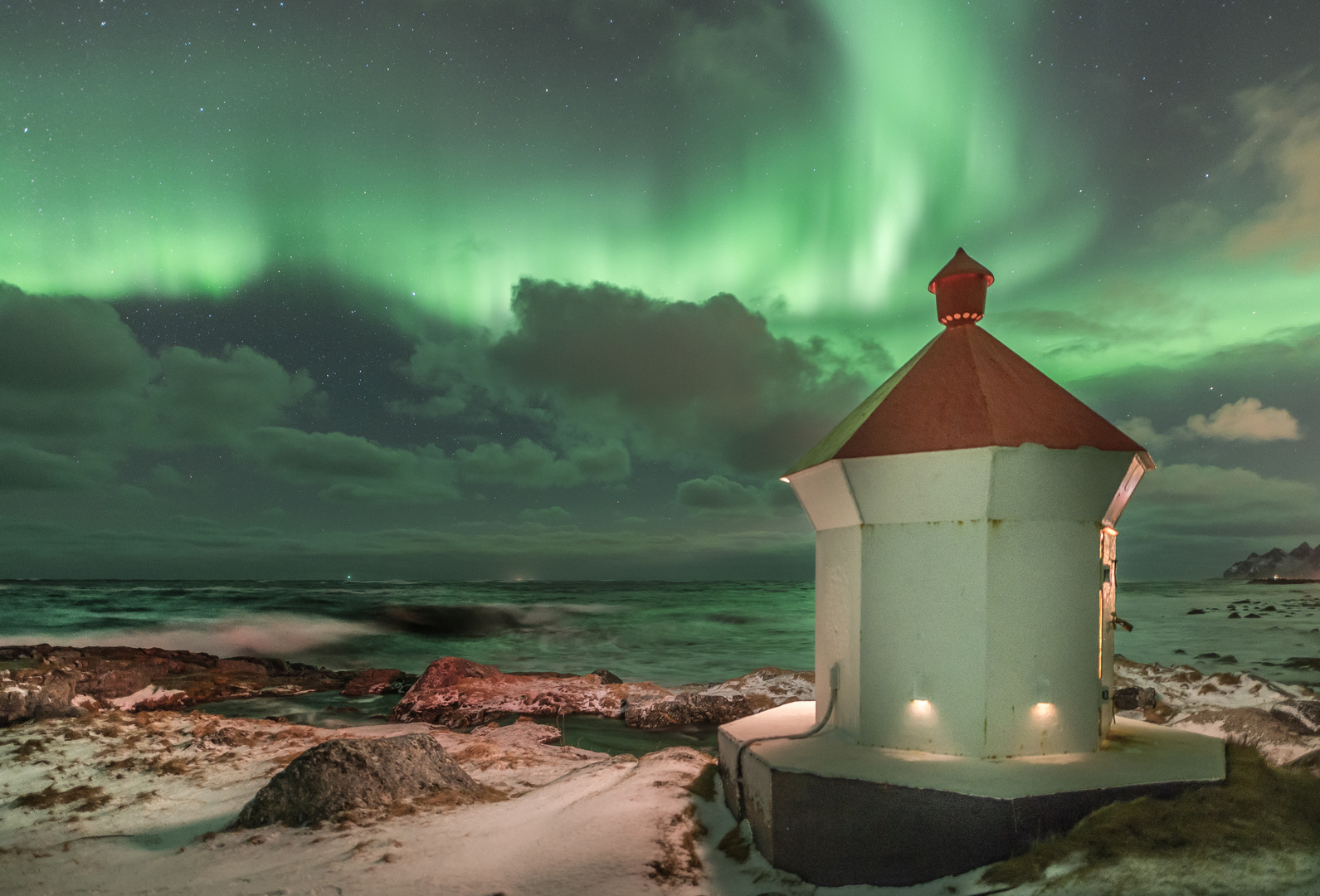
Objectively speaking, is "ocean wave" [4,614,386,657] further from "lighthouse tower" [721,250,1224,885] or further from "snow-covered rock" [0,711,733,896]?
"lighthouse tower" [721,250,1224,885]

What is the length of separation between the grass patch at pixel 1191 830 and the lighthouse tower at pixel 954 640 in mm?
267

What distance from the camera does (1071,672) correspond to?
7.13m

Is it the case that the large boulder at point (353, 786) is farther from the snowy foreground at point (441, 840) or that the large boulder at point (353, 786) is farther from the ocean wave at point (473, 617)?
the ocean wave at point (473, 617)

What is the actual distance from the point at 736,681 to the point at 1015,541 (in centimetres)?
1319

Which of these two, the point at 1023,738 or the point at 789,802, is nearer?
the point at 789,802

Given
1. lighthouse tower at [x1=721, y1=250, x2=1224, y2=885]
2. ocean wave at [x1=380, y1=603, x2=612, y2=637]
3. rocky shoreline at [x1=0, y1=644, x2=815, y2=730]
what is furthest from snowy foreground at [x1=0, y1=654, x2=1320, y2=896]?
ocean wave at [x1=380, y1=603, x2=612, y2=637]

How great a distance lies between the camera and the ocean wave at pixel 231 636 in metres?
39.7

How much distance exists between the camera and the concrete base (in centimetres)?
583

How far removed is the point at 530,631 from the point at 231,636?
17672 millimetres

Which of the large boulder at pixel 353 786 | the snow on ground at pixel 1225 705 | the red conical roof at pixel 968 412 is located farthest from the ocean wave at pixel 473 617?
the red conical roof at pixel 968 412

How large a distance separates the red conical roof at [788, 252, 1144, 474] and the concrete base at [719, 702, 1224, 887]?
114 inches

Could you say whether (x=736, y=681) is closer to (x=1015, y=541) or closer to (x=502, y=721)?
(x=502, y=721)

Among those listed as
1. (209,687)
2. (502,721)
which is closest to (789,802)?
(502,721)

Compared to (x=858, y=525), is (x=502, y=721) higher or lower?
lower
